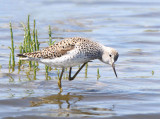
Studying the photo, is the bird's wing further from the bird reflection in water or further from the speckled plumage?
the bird reflection in water

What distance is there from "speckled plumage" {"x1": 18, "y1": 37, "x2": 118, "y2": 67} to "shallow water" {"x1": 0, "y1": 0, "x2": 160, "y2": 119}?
0.70 m

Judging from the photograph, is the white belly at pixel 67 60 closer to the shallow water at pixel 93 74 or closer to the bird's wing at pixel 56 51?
the bird's wing at pixel 56 51

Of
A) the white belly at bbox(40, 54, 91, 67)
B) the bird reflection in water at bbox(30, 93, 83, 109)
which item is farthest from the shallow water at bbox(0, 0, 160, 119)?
the white belly at bbox(40, 54, 91, 67)

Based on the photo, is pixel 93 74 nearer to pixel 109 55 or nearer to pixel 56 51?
pixel 109 55

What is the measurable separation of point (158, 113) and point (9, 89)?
3.36 meters

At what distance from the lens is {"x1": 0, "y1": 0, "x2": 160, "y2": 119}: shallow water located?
8.77 metres

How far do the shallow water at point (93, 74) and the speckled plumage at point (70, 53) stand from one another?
698mm

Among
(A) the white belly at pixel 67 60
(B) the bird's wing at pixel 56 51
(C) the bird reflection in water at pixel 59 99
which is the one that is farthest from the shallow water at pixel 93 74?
(B) the bird's wing at pixel 56 51

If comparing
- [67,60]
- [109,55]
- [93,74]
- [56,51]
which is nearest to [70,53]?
[67,60]

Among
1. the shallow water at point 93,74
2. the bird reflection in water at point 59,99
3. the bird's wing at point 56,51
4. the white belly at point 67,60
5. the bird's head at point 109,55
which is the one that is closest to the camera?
the shallow water at point 93,74

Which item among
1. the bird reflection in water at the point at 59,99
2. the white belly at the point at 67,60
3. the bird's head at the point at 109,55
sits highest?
the bird's head at the point at 109,55

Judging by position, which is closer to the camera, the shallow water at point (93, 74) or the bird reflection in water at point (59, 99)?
the shallow water at point (93, 74)

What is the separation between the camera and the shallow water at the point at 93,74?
28.8 feet

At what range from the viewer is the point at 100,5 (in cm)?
2227
